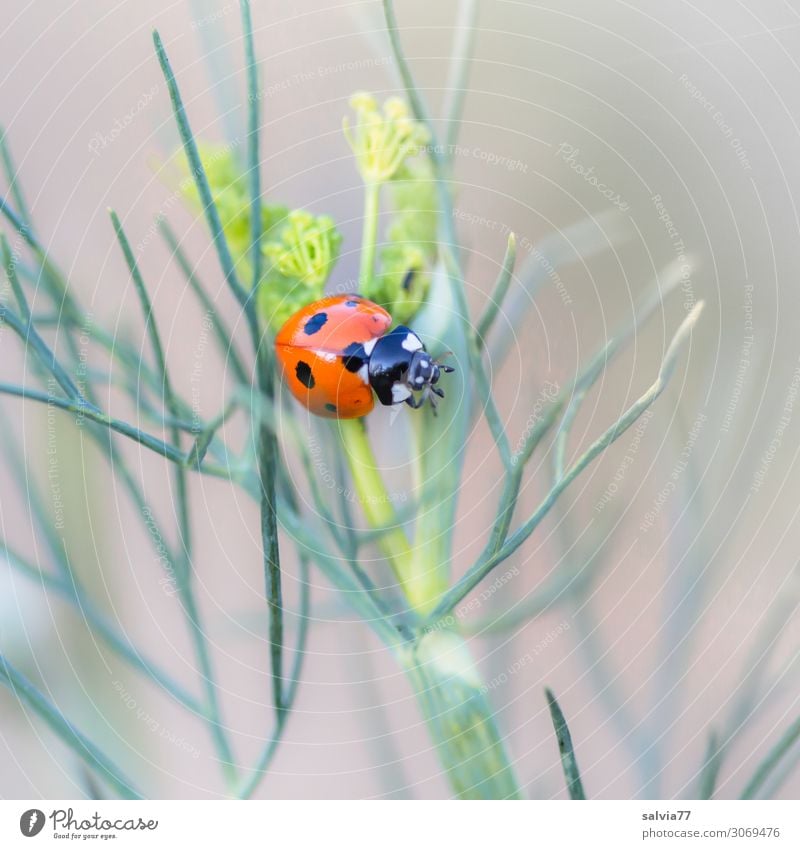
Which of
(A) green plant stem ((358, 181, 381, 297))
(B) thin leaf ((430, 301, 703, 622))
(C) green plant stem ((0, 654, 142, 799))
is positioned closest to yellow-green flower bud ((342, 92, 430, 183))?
(A) green plant stem ((358, 181, 381, 297))

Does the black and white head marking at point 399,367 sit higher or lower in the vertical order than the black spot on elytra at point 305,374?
lower

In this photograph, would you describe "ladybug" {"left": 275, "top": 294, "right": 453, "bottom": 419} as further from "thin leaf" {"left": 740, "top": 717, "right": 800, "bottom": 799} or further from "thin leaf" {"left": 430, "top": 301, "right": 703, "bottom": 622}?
"thin leaf" {"left": 740, "top": 717, "right": 800, "bottom": 799}

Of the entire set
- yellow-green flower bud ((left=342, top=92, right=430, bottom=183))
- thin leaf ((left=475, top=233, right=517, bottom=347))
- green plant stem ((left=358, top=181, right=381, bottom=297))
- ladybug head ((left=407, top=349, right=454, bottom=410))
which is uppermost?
yellow-green flower bud ((left=342, top=92, right=430, bottom=183))

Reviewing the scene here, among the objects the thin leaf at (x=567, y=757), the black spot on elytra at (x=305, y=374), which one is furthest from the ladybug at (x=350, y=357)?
the thin leaf at (x=567, y=757)

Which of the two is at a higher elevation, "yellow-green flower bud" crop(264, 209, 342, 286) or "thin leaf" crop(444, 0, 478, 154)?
"thin leaf" crop(444, 0, 478, 154)

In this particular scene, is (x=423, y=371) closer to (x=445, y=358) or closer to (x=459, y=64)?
(x=445, y=358)

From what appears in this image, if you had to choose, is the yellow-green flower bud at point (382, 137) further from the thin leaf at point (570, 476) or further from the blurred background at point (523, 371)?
the thin leaf at point (570, 476)
